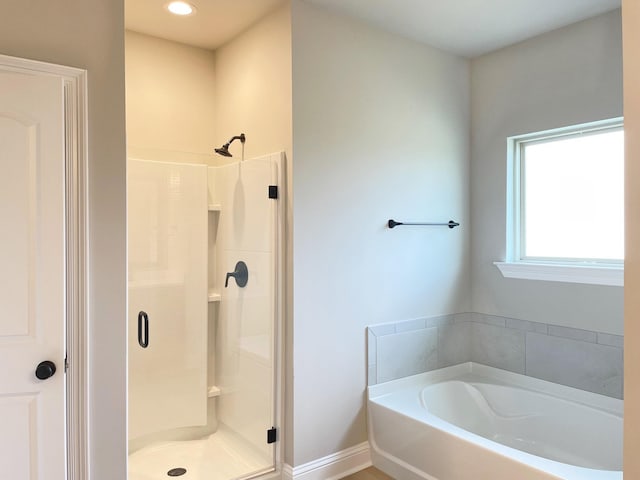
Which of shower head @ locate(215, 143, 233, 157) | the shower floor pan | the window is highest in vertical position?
shower head @ locate(215, 143, 233, 157)

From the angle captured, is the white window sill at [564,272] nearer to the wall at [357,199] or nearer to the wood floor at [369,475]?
the wall at [357,199]

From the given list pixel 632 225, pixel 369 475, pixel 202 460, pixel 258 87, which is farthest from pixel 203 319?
pixel 632 225

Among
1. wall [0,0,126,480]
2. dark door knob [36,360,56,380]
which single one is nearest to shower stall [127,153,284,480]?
wall [0,0,126,480]

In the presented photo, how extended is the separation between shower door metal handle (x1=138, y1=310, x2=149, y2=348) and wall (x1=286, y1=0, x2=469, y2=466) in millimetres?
906

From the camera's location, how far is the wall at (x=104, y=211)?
184 centimetres

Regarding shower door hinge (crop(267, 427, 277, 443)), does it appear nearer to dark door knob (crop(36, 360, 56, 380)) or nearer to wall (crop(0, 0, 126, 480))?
wall (crop(0, 0, 126, 480))

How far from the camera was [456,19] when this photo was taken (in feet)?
9.09

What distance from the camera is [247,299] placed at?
9.55 ft

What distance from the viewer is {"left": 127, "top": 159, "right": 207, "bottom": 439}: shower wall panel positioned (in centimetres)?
299

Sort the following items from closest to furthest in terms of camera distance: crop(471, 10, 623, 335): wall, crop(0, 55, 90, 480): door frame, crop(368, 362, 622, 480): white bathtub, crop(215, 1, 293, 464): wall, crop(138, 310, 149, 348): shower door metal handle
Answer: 1. crop(0, 55, 90, 480): door frame
2. crop(368, 362, 622, 480): white bathtub
3. crop(215, 1, 293, 464): wall
4. crop(471, 10, 623, 335): wall
5. crop(138, 310, 149, 348): shower door metal handle

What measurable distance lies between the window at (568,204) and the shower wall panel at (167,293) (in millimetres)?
2046

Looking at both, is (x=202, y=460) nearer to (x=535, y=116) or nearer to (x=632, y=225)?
(x=632, y=225)

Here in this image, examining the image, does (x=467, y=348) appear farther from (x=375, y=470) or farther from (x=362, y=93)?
(x=362, y=93)

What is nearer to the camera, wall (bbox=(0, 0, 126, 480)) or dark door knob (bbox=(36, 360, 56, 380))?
dark door knob (bbox=(36, 360, 56, 380))
